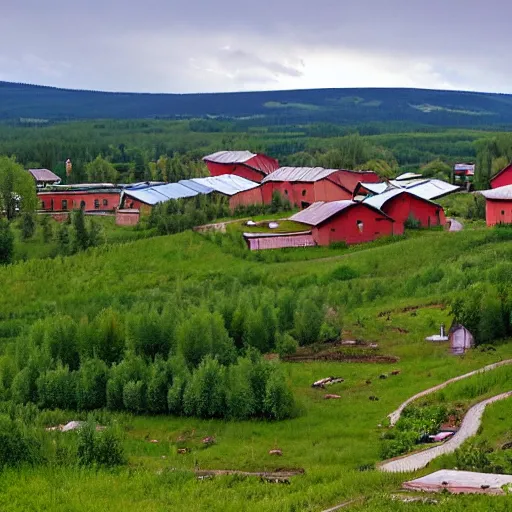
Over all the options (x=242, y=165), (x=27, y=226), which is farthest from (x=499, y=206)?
(x=242, y=165)

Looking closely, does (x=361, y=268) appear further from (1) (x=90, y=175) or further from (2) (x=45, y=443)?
(1) (x=90, y=175)

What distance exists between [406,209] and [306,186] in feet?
31.4

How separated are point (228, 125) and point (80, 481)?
114m

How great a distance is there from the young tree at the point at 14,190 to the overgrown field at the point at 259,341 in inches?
407

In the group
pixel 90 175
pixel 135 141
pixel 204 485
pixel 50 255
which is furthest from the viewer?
pixel 135 141

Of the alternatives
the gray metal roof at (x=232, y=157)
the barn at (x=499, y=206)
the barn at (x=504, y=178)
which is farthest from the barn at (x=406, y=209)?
the gray metal roof at (x=232, y=157)

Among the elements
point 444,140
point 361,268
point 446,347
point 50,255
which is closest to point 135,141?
point 444,140

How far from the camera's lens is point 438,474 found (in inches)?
400

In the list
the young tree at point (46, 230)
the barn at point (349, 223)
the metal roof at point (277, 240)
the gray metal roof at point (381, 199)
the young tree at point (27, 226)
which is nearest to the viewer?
the metal roof at point (277, 240)

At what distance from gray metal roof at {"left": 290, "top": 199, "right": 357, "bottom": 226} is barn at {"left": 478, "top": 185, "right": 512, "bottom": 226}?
4156mm

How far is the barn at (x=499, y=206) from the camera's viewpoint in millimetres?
30109

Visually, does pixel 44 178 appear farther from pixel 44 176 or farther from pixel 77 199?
pixel 77 199

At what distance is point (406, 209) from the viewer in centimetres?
3294

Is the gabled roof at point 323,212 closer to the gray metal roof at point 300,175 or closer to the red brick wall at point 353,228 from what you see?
the red brick wall at point 353,228
